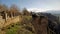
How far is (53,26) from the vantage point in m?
15.8

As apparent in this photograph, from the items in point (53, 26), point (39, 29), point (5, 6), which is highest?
point (5, 6)

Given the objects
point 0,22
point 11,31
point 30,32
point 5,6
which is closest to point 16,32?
point 11,31

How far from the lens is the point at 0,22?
11.7 meters

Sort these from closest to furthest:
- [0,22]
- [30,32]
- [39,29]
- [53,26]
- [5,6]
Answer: [39,29]
[30,32]
[0,22]
[53,26]
[5,6]

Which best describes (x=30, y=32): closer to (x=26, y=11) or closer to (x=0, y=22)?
(x=0, y=22)

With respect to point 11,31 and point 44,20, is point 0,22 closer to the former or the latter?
point 11,31

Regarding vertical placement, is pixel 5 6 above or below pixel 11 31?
above

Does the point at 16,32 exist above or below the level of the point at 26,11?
below

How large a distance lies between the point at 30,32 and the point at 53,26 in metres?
6.32

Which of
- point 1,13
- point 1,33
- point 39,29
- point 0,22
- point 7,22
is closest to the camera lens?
point 39,29

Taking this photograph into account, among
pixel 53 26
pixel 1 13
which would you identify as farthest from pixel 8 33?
pixel 53 26

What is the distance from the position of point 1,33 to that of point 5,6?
9926 mm

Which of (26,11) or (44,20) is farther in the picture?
(26,11)

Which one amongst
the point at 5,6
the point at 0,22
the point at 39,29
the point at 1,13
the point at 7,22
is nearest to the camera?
the point at 39,29
